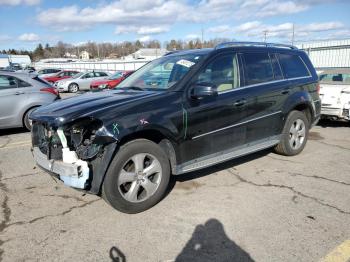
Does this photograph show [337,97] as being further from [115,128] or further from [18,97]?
[18,97]

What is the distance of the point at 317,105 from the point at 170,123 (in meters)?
3.63

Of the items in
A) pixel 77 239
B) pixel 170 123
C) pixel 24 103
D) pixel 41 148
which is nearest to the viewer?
pixel 77 239

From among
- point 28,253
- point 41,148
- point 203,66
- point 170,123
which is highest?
point 203,66

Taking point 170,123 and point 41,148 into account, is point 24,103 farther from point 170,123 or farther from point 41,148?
point 170,123

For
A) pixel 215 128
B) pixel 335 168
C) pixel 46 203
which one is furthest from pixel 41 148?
pixel 335 168

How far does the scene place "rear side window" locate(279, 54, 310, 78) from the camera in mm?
5699

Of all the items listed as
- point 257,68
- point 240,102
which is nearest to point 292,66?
point 257,68

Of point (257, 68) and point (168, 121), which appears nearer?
point (168, 121)

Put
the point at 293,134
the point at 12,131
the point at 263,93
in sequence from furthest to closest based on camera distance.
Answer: the point at 12,131 < the point at 293,134 < the point at 263,93

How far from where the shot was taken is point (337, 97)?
8250 mm

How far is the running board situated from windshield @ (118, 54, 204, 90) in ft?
3.44

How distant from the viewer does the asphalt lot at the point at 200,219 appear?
10.3 feet

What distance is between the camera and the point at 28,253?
313 cm

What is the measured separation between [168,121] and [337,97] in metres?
6.00
